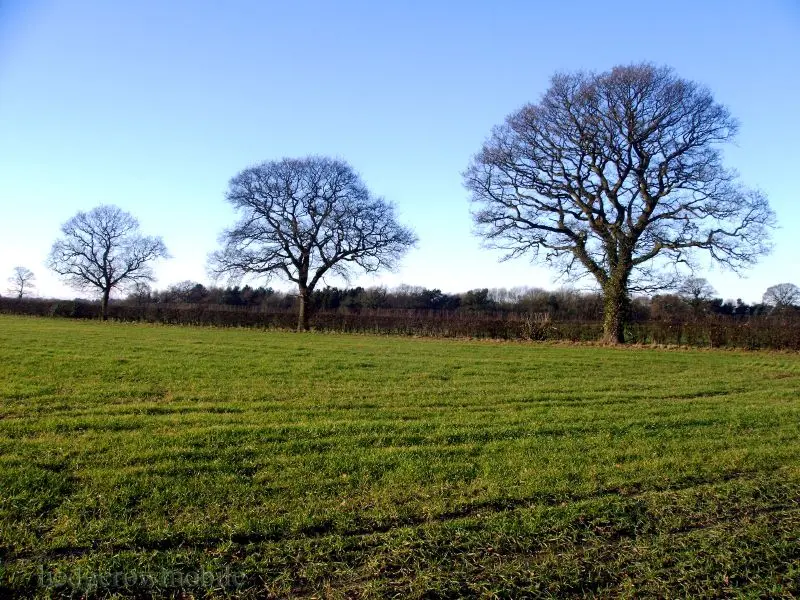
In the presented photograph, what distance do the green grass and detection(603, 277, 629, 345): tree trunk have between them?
1748cm

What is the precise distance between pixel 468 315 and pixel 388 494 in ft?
115

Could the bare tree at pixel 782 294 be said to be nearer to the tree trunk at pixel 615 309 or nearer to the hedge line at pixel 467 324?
the hedge line at pixel 467 324

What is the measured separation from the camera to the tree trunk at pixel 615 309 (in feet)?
87.5

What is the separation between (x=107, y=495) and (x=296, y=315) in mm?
37926

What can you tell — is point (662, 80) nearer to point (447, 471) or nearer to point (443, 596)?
point (447, 471)

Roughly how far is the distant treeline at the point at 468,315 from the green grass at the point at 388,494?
58.7ft

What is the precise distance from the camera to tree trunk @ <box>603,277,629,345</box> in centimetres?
2666

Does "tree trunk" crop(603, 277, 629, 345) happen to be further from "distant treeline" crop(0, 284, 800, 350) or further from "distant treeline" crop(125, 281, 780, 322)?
"distant treeline" crop(125, 281, 780, 322)

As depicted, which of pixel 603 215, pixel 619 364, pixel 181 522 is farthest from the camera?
pixel 603 215

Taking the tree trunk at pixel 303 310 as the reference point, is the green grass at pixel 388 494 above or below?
below

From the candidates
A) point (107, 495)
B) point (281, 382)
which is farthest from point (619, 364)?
point (107, 495)

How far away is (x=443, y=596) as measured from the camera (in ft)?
10.2

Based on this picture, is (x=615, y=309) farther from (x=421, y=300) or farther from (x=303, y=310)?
(x=421, y=300)

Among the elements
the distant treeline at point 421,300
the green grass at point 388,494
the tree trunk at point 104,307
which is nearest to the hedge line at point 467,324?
the tree trunk at point 104,307
